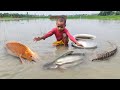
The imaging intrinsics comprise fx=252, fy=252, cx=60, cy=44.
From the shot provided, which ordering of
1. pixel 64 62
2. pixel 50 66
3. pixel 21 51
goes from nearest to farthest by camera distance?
pixel 50 66
pixel 64 62
pixel 21 51

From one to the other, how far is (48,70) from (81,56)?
129cm

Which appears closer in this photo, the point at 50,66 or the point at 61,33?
the point at 50,66

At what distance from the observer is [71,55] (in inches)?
244

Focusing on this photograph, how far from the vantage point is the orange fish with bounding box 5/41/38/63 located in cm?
663

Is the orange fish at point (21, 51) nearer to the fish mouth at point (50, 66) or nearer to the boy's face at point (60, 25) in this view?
the fish mouth at point (50, 66)

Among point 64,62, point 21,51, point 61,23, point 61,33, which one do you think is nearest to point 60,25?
point 61,23

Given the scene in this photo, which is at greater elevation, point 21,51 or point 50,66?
point 21,51

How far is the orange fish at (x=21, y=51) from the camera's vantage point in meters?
6.63

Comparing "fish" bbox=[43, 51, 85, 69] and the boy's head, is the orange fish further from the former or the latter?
the boy's head

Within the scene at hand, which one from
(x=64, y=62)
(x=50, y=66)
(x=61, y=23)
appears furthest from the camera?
(x=61, y=23)

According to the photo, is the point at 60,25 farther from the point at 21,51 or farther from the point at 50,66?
the point at 50,66

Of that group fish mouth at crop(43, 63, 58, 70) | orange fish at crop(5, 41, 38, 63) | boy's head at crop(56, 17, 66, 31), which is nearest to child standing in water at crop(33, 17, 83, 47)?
boy's head at crop(56, 17, 66, 31)

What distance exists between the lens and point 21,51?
697 centimetres

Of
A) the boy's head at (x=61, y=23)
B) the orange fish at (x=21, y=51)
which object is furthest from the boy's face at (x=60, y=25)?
the orange fish at (x=21, y=51)
